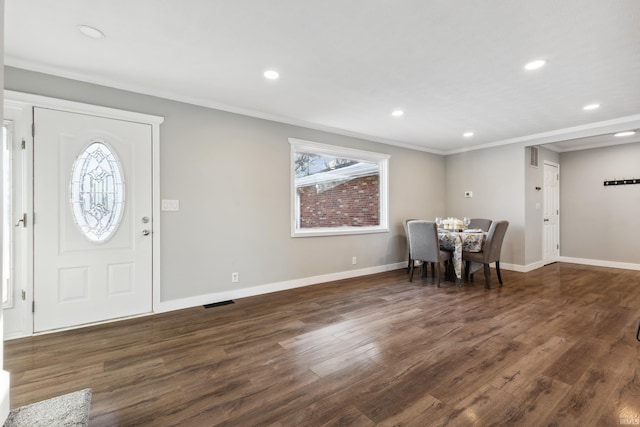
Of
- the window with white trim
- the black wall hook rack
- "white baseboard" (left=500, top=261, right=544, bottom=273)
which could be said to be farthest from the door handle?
the black wall hook rack

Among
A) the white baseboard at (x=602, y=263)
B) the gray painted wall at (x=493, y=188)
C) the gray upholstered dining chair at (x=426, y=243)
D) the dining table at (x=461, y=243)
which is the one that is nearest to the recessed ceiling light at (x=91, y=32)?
the gray upholstered dining chair at (x=426, y=243)

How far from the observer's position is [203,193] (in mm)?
3553

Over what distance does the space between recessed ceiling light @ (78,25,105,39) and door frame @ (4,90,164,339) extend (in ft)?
2.90

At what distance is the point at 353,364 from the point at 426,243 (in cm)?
265

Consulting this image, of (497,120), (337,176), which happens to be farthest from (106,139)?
(497,120)

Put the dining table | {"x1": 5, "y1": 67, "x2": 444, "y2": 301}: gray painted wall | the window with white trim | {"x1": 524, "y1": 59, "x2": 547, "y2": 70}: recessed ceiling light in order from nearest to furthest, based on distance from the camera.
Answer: {"x1": 524, "y1": 59, "x2": 547, "y2": 70}: recessed ceiling light, {"x1": 5, "y1": 67, "x2": 444, "y2": 301}: gray painted wall, the dining table, the window with white trim

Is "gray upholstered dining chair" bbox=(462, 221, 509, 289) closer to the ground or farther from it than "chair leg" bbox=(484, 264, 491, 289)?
farther from it

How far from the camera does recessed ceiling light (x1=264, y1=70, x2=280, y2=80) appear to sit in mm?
2842

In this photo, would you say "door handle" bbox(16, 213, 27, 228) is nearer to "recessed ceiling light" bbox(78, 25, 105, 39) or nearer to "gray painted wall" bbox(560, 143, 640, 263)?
"recessed ceiling light" bbox(78, 25, 105, 39)

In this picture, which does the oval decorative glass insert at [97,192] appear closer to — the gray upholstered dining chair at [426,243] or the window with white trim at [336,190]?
the window with white trim at [336,190]

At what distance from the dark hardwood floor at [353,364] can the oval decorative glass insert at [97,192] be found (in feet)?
3.24

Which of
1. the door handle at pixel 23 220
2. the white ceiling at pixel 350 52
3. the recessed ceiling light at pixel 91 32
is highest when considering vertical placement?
the recessed ceiling light at pixel 91 32

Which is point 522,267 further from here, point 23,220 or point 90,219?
point 23,220

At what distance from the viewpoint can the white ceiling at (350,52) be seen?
199cm
